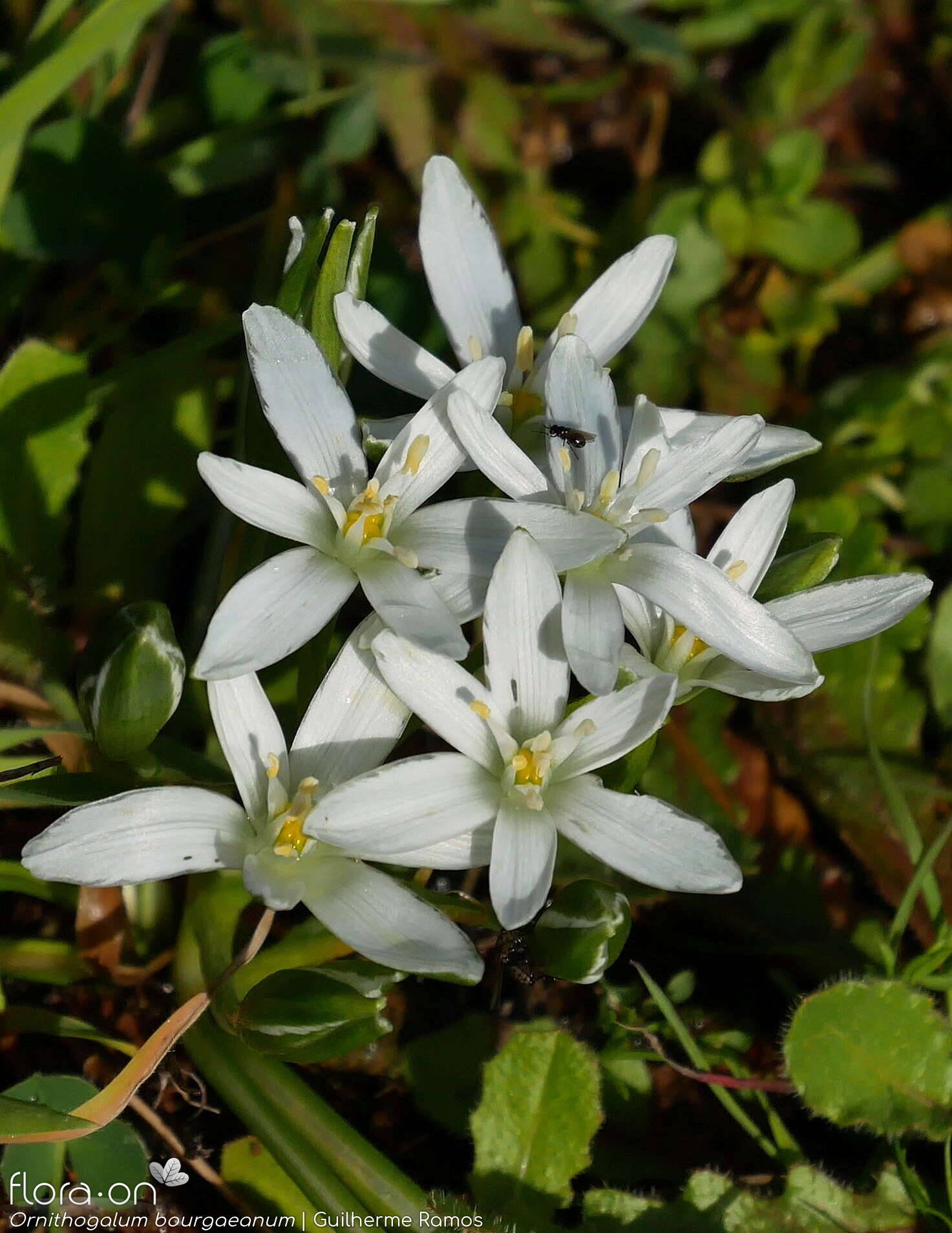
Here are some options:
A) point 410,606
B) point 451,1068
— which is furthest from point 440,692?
point 451,1068

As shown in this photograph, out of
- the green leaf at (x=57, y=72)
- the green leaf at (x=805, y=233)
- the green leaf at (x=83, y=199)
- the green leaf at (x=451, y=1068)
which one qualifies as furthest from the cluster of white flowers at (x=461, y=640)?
the green leaf at (x=805, y=233)

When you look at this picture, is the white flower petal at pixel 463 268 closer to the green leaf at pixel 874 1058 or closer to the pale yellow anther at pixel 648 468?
the pale yellow anther at pixel 648 468

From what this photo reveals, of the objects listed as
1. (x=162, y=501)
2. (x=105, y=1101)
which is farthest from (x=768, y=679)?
(x=162, y=501)

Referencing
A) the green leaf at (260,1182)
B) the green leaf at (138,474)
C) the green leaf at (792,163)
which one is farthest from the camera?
the green leaf at (792,163)

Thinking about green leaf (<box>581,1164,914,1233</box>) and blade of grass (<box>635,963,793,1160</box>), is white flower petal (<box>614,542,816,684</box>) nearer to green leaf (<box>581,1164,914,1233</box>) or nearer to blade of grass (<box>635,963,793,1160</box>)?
blade of grass (<box>635,963,793,1160</box>)

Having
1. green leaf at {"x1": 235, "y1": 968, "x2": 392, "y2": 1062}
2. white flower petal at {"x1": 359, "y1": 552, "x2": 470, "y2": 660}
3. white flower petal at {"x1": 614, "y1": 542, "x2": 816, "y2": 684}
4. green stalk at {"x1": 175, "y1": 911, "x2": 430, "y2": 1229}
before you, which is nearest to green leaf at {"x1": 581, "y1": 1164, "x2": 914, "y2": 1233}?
green stalk at {"x1": 175, "y1": 911, "x2": 430, "y2": 1229}

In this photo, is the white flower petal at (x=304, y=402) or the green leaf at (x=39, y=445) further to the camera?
the green leaf at (x=39, y=445)

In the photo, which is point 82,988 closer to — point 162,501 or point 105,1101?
point 105,1101
